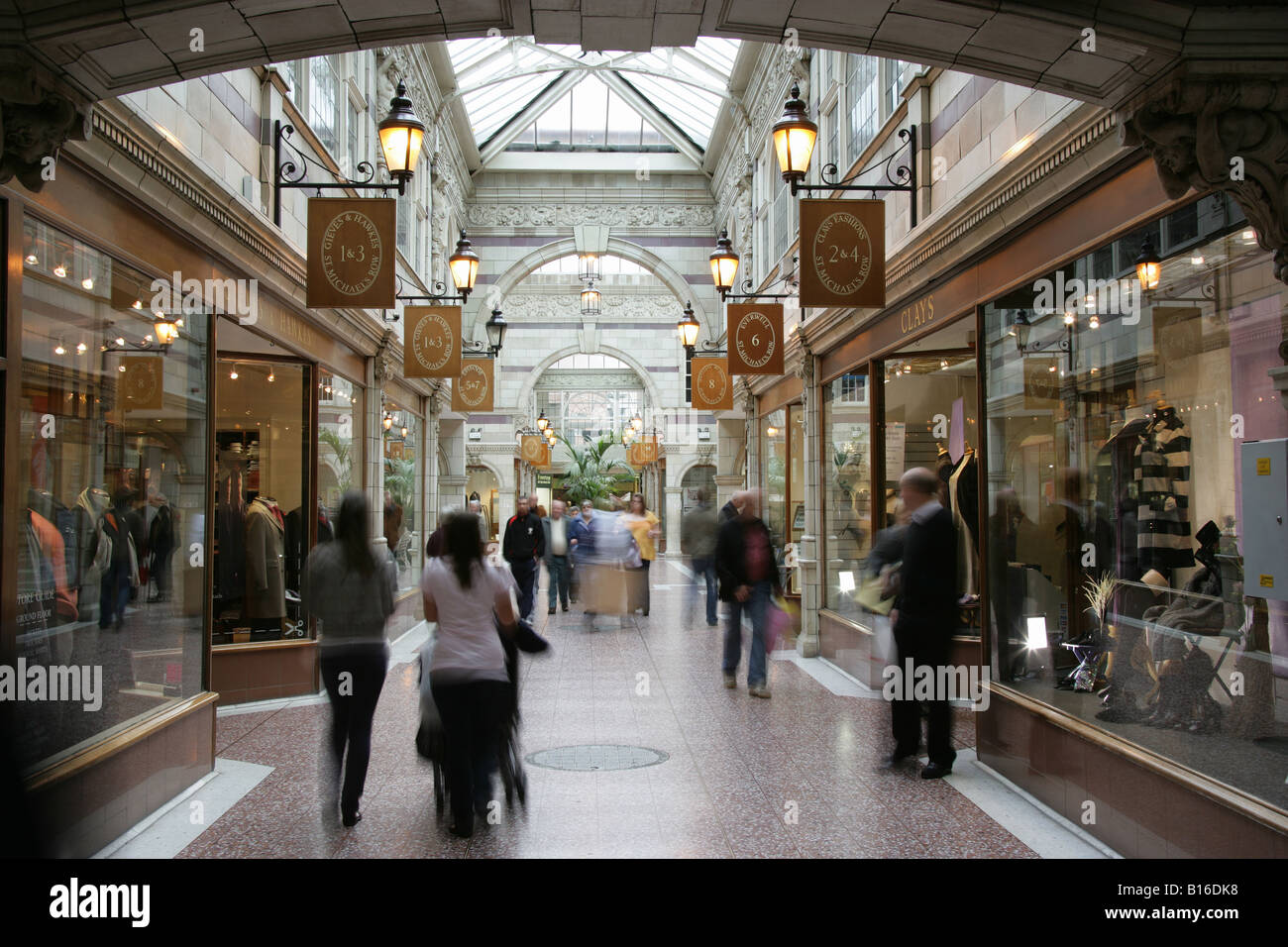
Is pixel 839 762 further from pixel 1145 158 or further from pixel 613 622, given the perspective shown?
pixel 613 622

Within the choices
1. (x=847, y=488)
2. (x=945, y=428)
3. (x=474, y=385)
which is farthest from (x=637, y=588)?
(x=945, y=428)

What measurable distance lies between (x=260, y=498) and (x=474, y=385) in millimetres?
6108

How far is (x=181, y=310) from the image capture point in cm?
656

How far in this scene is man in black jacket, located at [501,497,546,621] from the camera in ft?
42.1

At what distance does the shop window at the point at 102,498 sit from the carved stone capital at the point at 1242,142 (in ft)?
16.7

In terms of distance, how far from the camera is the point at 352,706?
502 centimetres

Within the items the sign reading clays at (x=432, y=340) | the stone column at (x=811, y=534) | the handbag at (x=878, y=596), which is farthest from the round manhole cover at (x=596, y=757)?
the sign reading clays at (x=432, y=340)

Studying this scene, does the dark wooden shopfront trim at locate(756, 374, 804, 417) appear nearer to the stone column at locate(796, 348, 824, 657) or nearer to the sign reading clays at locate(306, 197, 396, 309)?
the stone column at locate(796, 348, 824, 657)

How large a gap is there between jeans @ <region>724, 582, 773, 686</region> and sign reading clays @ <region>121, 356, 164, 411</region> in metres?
4.89

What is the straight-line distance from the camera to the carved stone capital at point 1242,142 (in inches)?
149

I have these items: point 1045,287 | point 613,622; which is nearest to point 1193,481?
point 1045,287

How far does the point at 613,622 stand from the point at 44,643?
9.69m

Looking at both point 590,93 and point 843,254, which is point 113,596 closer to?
point 843,254

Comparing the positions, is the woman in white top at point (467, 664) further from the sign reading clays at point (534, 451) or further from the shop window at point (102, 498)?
the sign reading clays at point (534, 451)
